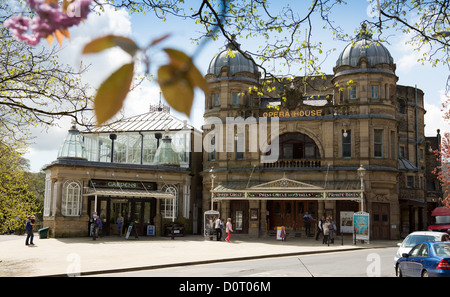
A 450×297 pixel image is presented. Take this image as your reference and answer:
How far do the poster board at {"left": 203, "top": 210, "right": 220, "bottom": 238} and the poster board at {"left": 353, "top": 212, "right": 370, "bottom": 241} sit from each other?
31.0 feet

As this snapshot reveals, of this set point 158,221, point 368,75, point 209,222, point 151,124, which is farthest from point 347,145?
point 151,124

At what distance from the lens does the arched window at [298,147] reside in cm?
4081

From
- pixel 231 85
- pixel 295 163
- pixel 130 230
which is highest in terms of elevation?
pixel 231 85

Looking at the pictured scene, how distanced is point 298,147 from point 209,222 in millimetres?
10220

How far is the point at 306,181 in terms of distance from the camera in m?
39.3

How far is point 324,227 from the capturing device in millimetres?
31625

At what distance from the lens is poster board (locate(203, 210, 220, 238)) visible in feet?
117

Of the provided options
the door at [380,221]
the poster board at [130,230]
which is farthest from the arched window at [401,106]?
the poster board at [130,230]

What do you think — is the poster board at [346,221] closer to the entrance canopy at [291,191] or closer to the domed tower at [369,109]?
the entrance canopy at [291,191]

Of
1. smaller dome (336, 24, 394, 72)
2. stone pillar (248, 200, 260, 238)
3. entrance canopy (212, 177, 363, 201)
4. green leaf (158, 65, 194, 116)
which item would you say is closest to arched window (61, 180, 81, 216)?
entrance canopy (212, 177, 363, 201)

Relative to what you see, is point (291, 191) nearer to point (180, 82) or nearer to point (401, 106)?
point (401, 106)

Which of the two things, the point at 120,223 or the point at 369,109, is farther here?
the point at 369,109

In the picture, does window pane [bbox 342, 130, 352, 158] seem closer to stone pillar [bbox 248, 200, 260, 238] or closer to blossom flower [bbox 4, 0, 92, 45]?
stone pillar [bbox 248, 200, 260, 238]

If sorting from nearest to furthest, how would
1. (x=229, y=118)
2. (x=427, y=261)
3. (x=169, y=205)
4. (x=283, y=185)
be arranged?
(x=427, y=261) < (x=283, y=185) < (x=169, y=205) < (x=229, y=118)
